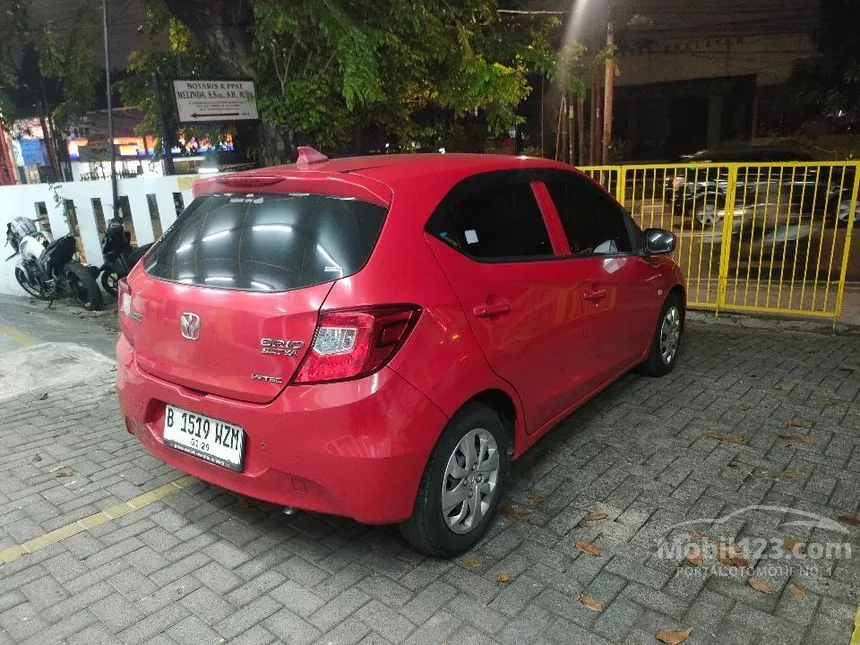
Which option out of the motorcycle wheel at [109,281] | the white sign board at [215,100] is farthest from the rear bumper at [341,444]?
the motorcycle wheel at [109,281]

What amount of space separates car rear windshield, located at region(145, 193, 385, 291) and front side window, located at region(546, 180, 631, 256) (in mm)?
1404

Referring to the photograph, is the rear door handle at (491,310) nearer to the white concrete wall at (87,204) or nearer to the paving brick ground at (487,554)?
the paving brick ground at (487,554)

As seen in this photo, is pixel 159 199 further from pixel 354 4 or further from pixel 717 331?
pixel 717 331

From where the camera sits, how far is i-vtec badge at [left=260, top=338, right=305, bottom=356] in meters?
2.27

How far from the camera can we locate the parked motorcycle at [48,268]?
24.1 feet

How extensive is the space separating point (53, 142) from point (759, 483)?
21.5 metres

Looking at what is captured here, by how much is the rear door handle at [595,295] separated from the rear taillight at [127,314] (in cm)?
231

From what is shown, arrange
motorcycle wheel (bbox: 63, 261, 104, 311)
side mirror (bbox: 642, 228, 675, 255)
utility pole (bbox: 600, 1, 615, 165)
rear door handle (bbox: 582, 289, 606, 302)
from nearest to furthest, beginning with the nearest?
rear door handle (bbox: 582, 289, 606, 302) → side mirror (bbox: 642, 228, 675, 255) → motorcycle wheel (bbox: 63, 261, 104, 311) → utility pole (bbox: 600, 1, 615, 165)

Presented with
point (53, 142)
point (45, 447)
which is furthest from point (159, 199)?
point (53, 142)

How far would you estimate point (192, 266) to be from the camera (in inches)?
105

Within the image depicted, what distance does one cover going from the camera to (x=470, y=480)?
2.71m

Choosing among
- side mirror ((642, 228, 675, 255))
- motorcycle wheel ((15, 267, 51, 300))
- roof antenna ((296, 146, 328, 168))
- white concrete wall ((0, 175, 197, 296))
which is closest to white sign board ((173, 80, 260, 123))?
white concrete wall ((0, 175, 197, 296))

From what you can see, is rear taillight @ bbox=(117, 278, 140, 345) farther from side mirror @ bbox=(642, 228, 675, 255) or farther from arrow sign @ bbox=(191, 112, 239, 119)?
arrow sign @ bbox=(191, 112, 239, 119)

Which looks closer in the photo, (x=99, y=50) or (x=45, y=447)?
(x=45, y=447)
